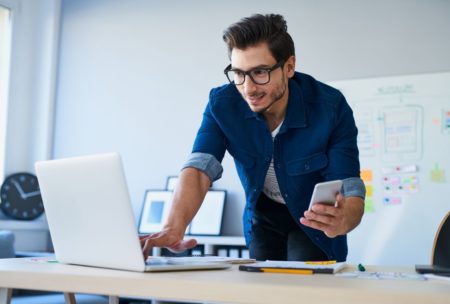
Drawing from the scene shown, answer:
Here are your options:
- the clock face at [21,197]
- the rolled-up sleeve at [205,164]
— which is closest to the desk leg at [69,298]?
the rolled-up sleeve at [205,164]

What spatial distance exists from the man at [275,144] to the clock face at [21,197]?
2.68 metres

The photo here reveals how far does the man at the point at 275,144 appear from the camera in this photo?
160 cm

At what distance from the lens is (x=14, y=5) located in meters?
4.26

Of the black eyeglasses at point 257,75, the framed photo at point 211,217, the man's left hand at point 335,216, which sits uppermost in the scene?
the black eyeglasses at point 257,75

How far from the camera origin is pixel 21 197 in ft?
13.5

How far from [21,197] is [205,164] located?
2.85 metres

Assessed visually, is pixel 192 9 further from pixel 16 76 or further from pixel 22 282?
pixel 22 282

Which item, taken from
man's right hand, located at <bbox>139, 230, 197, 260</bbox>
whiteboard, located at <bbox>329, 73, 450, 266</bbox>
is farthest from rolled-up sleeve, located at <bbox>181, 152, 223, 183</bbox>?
whiteboard, located at <bbox>329, 73, 450, 266</bbox>

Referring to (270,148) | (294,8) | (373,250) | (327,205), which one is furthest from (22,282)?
(294,8)

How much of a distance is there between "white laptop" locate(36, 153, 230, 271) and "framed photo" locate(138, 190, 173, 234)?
2.58m

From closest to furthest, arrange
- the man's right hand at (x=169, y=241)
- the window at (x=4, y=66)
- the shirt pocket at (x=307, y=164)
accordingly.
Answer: the man's right hand at (x=169, y=241) → the shirt pocket at (x=307, y=164) → the window at (x=4, y=66)

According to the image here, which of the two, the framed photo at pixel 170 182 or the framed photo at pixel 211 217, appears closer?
the framed photo at pixel 211 217

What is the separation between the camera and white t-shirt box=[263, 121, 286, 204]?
5.72ft

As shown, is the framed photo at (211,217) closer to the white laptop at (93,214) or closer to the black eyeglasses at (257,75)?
the black eyeglasses at (257,75)
